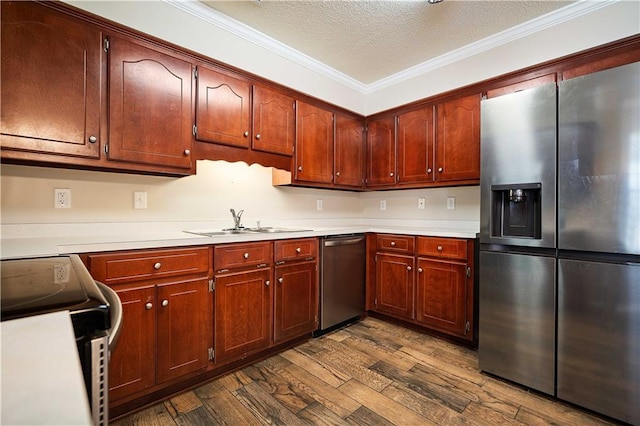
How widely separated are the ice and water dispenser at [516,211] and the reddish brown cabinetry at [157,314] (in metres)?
1.91

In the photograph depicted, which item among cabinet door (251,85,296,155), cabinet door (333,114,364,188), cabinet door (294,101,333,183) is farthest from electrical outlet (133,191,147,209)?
cabinet door (333,114,364,188)

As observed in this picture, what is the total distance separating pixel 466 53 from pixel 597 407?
9.02 ft

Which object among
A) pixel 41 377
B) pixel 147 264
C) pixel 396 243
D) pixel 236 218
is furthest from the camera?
pixel 396 243

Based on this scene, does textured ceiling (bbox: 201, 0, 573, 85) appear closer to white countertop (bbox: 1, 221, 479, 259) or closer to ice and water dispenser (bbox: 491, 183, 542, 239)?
ice and water dispenser (bbox: 491, 183, 542, 239)

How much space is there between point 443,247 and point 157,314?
7.13 feet

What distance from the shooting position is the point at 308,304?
253 centimetres

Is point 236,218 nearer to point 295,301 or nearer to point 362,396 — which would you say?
point 295,301

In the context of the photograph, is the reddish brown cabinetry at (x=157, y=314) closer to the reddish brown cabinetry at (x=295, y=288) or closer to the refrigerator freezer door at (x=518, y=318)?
the reddish brown cabinetry at (x=295, y=288)

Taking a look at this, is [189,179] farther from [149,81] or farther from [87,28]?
[87,28]

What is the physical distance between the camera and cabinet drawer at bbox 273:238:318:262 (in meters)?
2.31

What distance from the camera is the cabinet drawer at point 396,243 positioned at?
2.79 m

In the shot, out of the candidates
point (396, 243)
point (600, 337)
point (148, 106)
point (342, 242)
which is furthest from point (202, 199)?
point (600, 337)

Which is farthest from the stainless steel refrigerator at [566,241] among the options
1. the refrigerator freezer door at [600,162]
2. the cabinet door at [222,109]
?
the cabinet door at [222,109]

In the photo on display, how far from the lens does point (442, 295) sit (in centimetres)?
258
